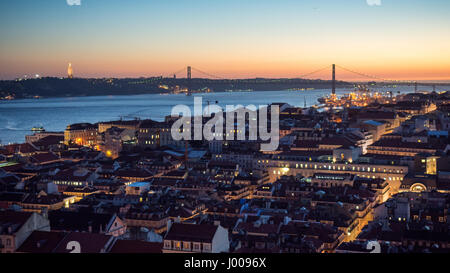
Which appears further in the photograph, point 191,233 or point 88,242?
point 191,233

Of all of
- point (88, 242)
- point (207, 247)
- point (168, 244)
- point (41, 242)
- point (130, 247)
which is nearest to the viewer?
point (130, 247)

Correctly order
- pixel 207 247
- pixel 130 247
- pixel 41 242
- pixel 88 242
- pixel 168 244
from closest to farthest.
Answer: pixel 130 247 < pixel 88 242 < pixel 41 242 < pixel 207 247 < pixel 168 244

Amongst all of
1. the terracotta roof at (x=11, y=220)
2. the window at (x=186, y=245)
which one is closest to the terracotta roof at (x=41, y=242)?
the terracotta roof at (x=11, y=220)

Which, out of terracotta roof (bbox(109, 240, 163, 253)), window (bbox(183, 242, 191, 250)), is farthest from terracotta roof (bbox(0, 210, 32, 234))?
window (bbox(183, 242, 191, 250))

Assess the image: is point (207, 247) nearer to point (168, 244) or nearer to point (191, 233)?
point (191, 233)

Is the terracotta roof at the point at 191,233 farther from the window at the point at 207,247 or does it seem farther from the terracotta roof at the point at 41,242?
the terracotta roof at the point at 41,242

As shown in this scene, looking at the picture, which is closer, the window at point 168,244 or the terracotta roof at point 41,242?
the terracotta roof at point 41,242

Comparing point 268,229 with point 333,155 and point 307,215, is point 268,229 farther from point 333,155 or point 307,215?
point 333,155

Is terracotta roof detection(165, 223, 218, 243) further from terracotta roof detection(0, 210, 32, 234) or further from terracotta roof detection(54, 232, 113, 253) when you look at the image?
terracotta roof detection(0, 210, 32, 234)

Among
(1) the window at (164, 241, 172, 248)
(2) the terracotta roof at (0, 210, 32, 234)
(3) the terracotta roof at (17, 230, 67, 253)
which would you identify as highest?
(2) the terracotta roof at (0, 210, 32, 234)

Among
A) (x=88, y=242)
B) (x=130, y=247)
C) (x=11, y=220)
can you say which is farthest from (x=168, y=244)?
(x=11, y=220)
